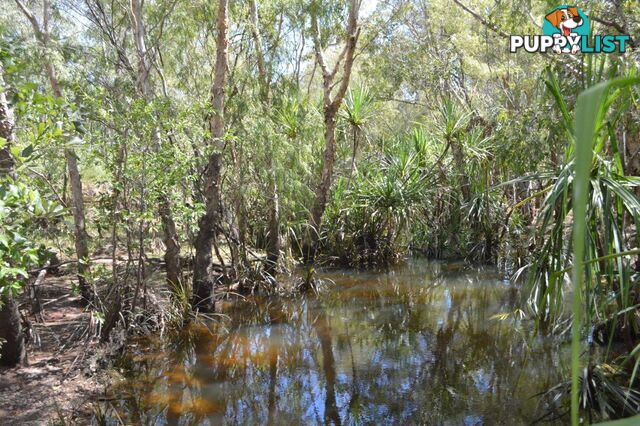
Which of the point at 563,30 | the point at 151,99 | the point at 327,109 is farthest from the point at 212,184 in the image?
the point at 563,30

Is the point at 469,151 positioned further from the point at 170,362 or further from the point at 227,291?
the point at 170,362

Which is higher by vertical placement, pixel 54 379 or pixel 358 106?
pixel 358 106

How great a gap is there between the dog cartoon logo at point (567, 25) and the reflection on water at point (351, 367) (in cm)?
365

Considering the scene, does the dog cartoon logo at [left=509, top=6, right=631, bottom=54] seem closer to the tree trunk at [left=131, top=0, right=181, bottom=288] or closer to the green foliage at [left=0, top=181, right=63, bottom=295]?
the tree trunk at [left=131, top=0, right=181, bottom=288]

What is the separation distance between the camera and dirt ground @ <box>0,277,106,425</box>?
441 cm

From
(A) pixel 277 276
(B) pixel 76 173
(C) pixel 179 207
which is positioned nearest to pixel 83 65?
(B) pixel 76 173

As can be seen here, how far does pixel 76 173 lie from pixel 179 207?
2325 millimetres

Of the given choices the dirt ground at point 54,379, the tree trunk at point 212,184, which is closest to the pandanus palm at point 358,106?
the tree trunk at point 212,184

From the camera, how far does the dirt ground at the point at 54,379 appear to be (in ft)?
14.5

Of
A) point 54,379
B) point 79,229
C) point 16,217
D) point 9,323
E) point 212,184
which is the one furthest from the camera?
point 212,184

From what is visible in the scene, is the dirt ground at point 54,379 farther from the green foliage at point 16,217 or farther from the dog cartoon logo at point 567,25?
the dog cartoon logo at point 567,25

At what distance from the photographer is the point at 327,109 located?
10.1 meters

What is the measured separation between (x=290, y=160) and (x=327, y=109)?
1696mm

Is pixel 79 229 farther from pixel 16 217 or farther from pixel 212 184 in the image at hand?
pixel 16 217
